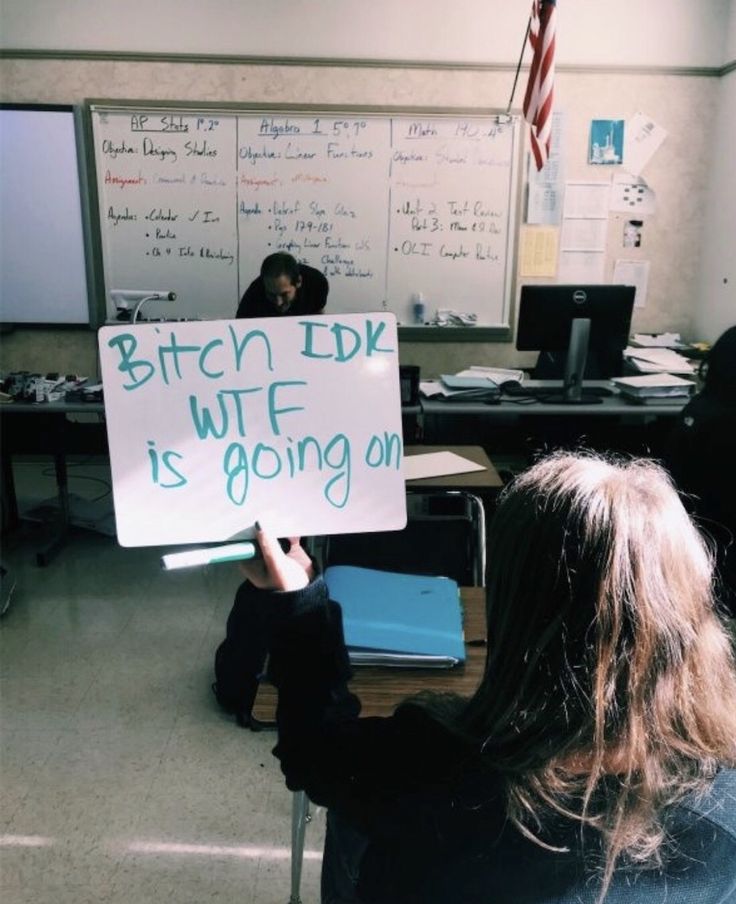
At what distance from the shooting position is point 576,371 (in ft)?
10.3

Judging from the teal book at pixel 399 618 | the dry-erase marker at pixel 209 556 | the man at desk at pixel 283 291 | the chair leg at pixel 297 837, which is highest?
the man at desk at pixel 283 291

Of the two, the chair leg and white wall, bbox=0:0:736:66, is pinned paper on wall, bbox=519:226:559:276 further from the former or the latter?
the chair leg

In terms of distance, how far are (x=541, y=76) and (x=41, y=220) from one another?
2699 millimetres

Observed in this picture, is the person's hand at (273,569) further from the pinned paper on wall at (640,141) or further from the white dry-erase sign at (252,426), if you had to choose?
the pinned paper on wall at (640,141)

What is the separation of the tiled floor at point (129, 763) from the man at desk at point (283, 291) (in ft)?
3.98

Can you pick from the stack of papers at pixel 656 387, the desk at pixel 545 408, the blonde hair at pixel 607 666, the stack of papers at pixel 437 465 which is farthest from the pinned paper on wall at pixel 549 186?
the blonde hair at pixel 607 666

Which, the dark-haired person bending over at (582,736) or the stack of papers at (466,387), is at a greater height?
the dark-haired person bending over at (582,736)

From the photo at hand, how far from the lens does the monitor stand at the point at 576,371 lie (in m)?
3.07

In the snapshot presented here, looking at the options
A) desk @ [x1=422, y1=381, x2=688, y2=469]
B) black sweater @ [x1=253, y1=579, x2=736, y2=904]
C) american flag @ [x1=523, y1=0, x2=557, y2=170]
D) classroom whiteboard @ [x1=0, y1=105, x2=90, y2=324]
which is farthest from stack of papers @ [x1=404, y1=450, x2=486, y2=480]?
classroom whiteboard @ [x1=0, y1=105, x2=90, y2=324]

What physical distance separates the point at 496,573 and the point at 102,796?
65.3 inches

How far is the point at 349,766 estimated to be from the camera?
2.40 feet

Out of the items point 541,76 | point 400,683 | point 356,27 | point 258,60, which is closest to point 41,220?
point 258,60

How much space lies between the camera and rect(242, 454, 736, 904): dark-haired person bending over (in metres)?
0.62

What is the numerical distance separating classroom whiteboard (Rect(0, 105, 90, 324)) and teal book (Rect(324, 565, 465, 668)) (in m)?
3.33
